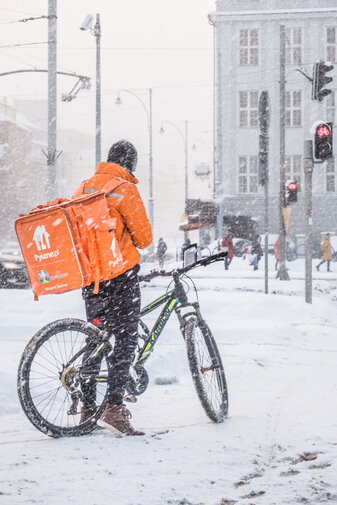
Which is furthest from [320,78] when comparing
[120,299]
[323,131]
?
[120,299]

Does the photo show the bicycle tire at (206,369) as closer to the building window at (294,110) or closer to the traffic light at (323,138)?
the traffic light at (323,138)

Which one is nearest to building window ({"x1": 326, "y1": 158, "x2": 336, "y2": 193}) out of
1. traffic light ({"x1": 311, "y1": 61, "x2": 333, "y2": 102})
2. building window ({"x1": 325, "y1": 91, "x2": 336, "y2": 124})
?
building window ({"x1": 325, "y1": 91, "x2": 336, "y2": 124})

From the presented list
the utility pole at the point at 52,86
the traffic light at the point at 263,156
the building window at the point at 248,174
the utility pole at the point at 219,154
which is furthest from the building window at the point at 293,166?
the traffic light at the point at 263,156

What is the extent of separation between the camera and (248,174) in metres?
38.8

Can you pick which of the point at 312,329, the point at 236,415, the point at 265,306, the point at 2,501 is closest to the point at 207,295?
the point at 265,306

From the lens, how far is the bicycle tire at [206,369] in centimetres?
411

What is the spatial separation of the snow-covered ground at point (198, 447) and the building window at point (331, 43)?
3551 cm

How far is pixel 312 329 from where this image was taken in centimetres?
908

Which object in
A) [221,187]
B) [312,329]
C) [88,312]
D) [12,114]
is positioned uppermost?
[12,114]

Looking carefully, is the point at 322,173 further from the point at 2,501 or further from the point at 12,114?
the point at 12,114

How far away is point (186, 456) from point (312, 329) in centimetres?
589

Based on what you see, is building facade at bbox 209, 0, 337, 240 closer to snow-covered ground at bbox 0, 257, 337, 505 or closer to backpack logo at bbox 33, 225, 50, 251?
snow-covered ground at bbox 0, 257, 337, 505

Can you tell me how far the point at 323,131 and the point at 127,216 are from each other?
284 inches

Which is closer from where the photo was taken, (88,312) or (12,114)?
(88,312)
